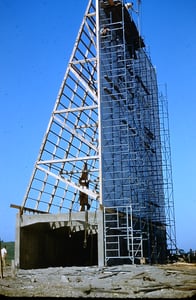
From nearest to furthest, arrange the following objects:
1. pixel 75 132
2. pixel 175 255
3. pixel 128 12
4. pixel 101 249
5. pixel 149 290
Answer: pixel 149 290 → pixel 101 249 → pixel 75 132 → pixel 128 12 → pixel 175 255

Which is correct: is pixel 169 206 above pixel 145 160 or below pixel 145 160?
below

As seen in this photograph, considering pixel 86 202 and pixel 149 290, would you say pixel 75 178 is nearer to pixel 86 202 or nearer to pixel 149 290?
Result: pixel 86 202

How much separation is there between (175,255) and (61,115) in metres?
14.0

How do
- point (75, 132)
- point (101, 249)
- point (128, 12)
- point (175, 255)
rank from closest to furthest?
point (101, 249) < point (75, 132) < point (128, 12) < point (175, 255)

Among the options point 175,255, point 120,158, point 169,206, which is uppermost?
point 120,158

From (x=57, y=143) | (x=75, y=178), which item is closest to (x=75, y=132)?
(x=57, y=143)

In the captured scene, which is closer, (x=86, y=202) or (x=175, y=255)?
(x=86, y=202)

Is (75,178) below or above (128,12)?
below

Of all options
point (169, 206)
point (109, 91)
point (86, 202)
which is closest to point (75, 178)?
point (86, 202)

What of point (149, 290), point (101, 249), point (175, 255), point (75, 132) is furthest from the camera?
point (175, 255)

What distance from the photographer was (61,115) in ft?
86.0

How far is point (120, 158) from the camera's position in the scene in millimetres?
26625

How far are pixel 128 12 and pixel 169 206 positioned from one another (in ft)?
46.4

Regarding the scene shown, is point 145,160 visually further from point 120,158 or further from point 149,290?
point 149,290
